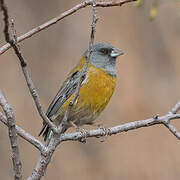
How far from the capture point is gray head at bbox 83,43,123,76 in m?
5.35

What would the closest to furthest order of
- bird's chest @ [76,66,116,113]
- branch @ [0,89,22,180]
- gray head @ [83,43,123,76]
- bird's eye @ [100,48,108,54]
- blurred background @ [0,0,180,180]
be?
1. branch @ [0,89,22,180]
2. bird's chest @ [76,66,116,113]
3. gray head @ [83,43,123,76]
4. bird's eye @ [100,48,108,54]
5. blurred background @ [0,0,180,180]

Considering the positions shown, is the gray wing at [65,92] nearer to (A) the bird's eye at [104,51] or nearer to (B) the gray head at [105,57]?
(B) the gray head at [105,57]

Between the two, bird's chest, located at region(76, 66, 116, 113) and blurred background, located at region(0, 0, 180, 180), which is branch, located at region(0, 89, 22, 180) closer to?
bird's chest, located at region(76, 66, 116, 113)

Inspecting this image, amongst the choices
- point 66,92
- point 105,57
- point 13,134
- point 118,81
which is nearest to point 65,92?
point 66,92

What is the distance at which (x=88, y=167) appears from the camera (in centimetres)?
767

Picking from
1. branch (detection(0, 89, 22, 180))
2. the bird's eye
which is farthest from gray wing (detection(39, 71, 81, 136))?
branch (detection(0, 89, 22, 180))

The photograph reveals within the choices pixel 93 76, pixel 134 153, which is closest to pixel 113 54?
pixel 93 76

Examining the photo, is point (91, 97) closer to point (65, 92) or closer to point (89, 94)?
point (89, 94)

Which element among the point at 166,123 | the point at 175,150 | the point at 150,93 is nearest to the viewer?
the point at 166,123

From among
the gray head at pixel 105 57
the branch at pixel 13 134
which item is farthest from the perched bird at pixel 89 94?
the branch at pixel 13 134

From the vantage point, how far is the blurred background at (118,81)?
7.64 meters

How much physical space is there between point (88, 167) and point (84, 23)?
2.44 metres

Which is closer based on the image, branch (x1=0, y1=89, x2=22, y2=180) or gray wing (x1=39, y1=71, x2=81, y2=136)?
branch (x1=0, y1=89, x2=22, y2=180)

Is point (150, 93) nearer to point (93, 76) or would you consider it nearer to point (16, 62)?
point (16, 62)
